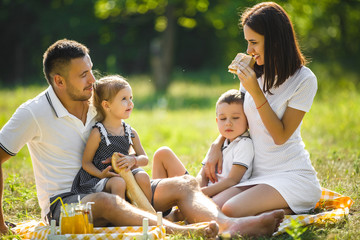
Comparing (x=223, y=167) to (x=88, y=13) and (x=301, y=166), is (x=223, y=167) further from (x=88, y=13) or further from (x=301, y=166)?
(x=88, y=13)

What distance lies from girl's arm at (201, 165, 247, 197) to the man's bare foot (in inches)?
22.0

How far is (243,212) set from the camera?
3.59 m

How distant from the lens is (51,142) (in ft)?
12.2

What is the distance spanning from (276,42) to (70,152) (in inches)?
70.5

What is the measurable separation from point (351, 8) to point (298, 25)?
295 cm

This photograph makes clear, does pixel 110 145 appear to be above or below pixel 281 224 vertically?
above

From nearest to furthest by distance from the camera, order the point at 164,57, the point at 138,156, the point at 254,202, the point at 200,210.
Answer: the point at 200,210, the point at 254,202, the point at 138,156, the point at 164,57

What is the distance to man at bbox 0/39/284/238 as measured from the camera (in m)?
3.45

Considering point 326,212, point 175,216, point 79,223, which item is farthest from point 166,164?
point 326,212

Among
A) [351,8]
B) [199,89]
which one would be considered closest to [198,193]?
[199,89]

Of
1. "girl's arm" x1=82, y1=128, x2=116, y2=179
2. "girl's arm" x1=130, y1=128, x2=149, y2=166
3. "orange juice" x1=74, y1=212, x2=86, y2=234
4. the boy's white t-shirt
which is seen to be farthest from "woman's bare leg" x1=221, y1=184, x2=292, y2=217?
"orange juice" x1=74, y1=212, x2=86, y2=234

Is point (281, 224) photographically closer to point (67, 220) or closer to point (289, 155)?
point (289, 155)

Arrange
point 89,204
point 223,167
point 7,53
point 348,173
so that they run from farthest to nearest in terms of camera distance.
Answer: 1. point 7,53
2. point 348,173
3. point 223,167
4. point 89,204

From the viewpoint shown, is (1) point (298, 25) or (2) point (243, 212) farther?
(1) point (298, 25)
